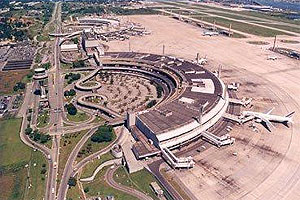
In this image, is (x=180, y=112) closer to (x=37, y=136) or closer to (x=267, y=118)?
(x=267, y=118)

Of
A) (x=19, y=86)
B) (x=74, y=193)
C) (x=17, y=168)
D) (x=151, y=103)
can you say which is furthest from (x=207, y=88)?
(x=19, y=86)

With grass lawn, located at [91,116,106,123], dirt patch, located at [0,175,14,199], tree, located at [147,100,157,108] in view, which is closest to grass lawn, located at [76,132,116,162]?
grass lawn, located at [91,116,106,123]

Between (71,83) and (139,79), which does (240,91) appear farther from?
(71,83)

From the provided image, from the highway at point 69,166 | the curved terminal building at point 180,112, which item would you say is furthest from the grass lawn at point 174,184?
the highway at point 69,166

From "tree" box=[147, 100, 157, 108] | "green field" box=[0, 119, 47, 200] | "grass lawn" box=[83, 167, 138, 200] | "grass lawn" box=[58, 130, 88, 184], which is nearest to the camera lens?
"grass lawn" box=[83, 167, 138, 200]

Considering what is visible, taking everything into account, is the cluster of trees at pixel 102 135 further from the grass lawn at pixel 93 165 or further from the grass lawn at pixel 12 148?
the grass lawn at pixel 12 148

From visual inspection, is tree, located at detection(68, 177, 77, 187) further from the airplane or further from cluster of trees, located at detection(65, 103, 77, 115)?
the airplane

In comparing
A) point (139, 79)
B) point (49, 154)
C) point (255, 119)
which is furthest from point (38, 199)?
point (139, 79)
